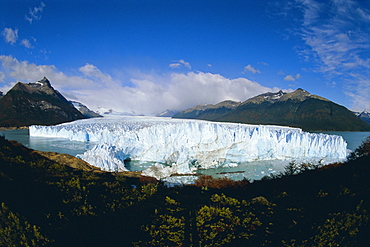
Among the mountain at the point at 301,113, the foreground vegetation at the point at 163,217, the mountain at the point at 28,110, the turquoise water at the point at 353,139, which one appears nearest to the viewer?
the foreground vegetation at the point at 163,217

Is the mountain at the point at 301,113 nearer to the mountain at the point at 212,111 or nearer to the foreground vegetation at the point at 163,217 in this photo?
the mountain at the point at 212,111

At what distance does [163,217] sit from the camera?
14.0ft

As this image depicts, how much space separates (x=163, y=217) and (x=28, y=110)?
80.3 metres

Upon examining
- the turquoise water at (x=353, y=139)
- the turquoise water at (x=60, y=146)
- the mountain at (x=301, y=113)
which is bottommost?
the turquoise water at (x=353, y=139)

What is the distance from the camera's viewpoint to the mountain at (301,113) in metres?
73.2

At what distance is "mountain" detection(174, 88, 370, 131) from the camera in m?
73.2

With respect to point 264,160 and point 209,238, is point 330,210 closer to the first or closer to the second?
point 209,238

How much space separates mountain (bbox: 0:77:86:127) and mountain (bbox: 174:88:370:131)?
72259mm

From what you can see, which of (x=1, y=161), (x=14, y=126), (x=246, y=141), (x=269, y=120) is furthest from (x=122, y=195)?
(x=269, y=120)

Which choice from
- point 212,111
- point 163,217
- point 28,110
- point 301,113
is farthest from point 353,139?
point 212,111

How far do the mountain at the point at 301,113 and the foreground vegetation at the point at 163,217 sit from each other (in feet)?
250

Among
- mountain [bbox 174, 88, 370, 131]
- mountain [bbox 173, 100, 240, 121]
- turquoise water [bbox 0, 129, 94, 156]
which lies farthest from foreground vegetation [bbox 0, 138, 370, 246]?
mountain [bbox 173, 100, 240, 121]

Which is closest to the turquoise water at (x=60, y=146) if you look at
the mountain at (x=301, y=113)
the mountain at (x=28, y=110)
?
the mountain at (x=28, y=110)

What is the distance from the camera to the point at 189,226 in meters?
4.06
